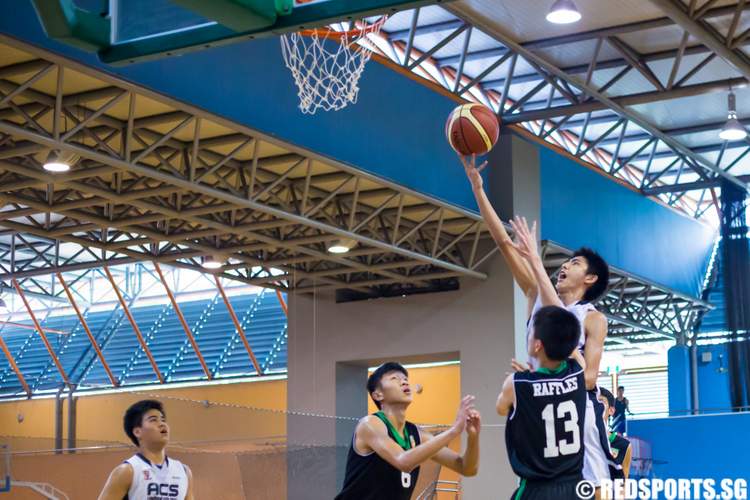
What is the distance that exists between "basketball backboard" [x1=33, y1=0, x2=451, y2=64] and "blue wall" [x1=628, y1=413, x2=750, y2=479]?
15510mm

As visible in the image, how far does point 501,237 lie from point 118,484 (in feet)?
11.2

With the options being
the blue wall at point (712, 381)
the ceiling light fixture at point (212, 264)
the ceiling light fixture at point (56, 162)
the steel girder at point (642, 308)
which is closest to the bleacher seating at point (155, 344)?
the steel girder at point (642, 308)

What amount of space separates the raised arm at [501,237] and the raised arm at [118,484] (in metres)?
3.18

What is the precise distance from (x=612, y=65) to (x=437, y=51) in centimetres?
304

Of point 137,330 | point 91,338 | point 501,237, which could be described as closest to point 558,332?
point 501,237

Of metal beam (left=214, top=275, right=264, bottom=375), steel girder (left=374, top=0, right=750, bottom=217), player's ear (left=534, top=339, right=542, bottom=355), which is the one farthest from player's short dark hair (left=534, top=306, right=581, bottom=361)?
metal beam (left=214, top=275, right=264, bottom=375)

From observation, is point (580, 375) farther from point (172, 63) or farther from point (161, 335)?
point (161, 335)

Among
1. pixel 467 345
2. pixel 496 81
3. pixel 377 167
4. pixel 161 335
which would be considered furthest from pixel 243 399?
pixel 377 167

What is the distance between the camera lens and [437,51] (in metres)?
19.9

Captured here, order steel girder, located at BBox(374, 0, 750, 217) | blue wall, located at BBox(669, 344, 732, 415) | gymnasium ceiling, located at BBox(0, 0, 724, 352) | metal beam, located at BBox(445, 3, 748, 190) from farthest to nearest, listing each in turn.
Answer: blue wall, located at BBox(669, 344, 732, 415), steel girder, located at BBox(374, 0, 750, 217), metal beam, located at BBox(445, 3, 748, 190), gymnasium ceiling, located at BBox(0, 0, 724, 352)

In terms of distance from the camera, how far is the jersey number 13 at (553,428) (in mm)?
5547

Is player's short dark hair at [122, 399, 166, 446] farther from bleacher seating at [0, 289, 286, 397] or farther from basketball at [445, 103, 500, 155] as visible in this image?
bleacher seating at [0, 289, 286, 397]

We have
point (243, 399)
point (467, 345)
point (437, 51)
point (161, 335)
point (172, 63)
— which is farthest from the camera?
point (161, 335)

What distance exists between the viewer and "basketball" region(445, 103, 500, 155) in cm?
876
